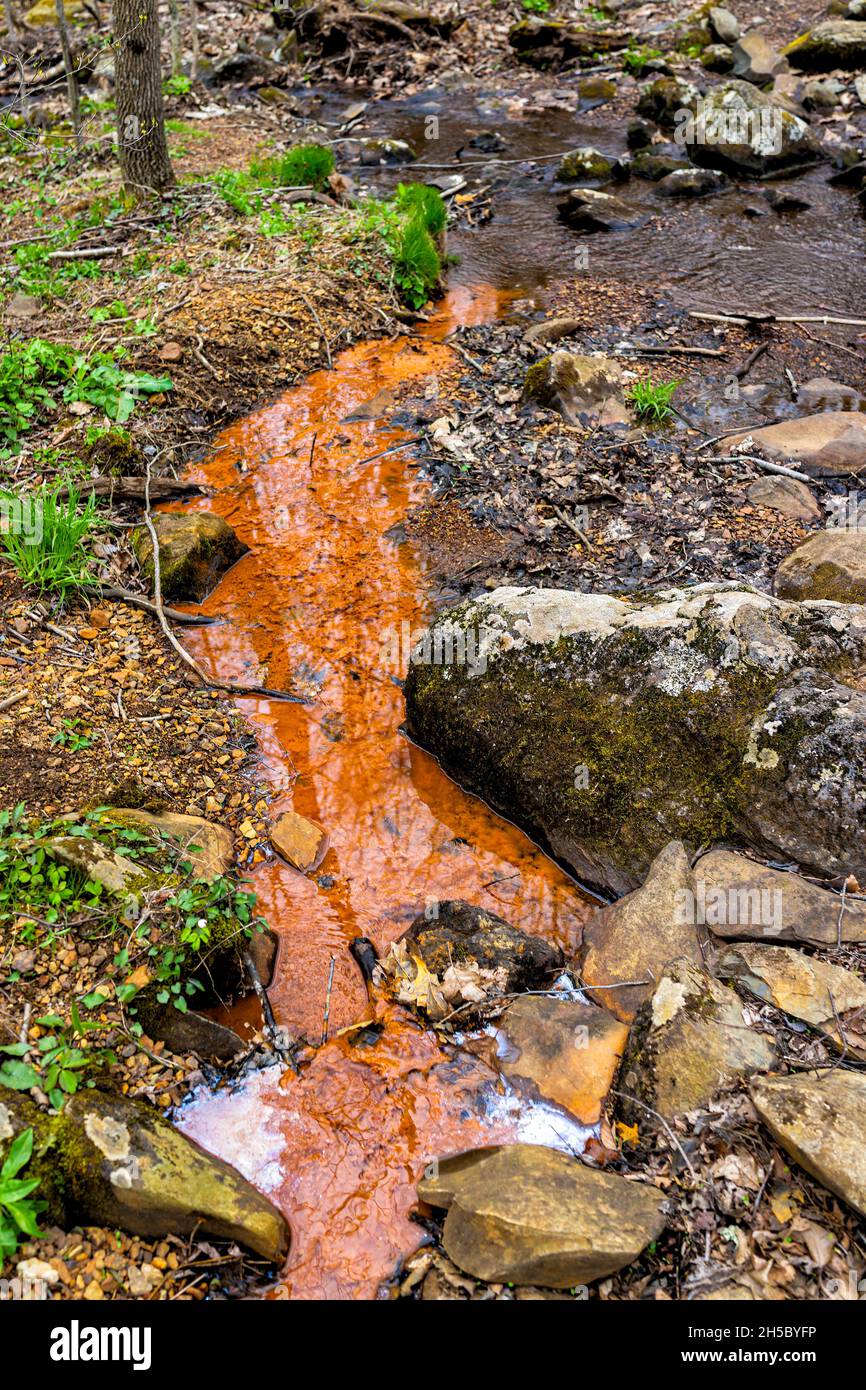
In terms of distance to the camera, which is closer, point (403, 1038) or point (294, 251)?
point (403, 1038)

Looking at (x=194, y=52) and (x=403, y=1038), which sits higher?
(x=194, y=52)

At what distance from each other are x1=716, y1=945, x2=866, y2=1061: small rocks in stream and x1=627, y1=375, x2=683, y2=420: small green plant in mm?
4792

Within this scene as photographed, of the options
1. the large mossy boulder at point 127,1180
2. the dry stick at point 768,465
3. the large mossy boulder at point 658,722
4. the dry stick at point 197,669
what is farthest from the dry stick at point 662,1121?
the dry stick at point 768,465

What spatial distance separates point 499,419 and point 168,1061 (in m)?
5.45

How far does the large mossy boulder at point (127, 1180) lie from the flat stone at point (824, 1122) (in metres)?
1.62

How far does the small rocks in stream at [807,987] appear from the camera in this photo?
10.2 ft

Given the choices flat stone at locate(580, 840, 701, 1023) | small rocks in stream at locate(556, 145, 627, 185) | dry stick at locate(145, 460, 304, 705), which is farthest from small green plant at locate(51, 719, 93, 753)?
small rocks in stream at locate(556, 145, 627, 185)

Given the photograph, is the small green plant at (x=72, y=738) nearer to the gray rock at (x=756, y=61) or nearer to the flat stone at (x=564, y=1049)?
the flat stone at (x=564, y=1049)

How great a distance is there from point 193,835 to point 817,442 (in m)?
5.33

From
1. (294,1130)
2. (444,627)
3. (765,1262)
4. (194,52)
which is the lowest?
(294,1130)

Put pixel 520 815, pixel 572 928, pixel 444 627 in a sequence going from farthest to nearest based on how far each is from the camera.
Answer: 1. pixel 444 627
2. pixel 520 815
3. pixel 572 928

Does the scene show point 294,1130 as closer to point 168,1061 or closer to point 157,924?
point 168,1061
